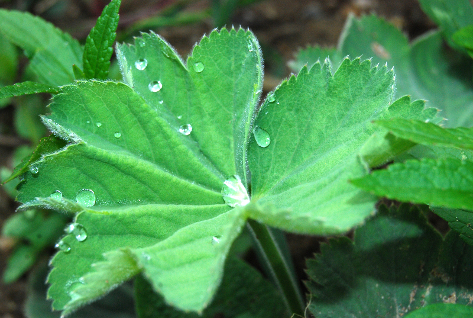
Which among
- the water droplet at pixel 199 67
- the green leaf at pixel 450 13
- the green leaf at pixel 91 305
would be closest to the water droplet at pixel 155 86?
the water droplet at pixel 199 67

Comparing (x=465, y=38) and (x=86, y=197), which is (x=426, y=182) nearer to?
(x=465, y=38)

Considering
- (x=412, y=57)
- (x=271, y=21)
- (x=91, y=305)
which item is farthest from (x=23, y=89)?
(x=271, y=21)

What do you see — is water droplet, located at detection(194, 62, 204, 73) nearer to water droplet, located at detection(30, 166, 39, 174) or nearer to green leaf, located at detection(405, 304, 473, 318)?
water droplet, located at detection(30, 166, 39, 174)

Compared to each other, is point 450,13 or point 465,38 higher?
point 450,13

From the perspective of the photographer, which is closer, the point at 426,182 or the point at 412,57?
the point at 426,182

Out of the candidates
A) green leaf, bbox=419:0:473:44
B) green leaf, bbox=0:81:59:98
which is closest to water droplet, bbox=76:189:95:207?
green leaf, bbox=0:81:59:98

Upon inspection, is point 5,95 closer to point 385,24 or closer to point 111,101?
point 111,101

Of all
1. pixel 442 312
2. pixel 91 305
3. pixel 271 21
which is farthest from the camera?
pixel 271 21

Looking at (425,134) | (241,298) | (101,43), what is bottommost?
(241,298)
